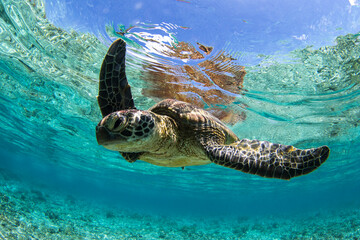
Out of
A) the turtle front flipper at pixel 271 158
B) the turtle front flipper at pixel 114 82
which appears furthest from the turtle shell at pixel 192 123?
the turtle front flipper at pixel 114 82

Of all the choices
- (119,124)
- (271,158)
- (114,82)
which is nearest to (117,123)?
(119,124)

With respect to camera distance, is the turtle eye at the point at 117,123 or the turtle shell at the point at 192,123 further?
the turtle shell at the point at 192,123

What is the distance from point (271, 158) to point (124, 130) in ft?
6.95

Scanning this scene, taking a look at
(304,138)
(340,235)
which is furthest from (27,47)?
(340,235)

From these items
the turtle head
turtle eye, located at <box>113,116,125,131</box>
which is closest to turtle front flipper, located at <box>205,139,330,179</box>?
the turtle head

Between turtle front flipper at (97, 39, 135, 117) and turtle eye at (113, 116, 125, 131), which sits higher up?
turtle front flipper at (97, 39, 135, 117)

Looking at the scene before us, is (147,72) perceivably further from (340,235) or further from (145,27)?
(340,235)

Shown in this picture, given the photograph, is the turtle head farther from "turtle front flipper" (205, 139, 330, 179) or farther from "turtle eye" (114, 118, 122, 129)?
"turtle front flipper" (205, 139, 330, 179)

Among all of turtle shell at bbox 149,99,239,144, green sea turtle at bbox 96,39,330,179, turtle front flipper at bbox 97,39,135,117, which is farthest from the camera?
turtle shell at bbox 149,99,239,144

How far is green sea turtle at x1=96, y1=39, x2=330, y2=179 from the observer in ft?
8.16

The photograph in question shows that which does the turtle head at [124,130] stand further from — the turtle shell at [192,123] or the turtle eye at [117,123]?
the turtle shell at [192,123]

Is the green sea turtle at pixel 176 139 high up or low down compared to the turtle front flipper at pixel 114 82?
down

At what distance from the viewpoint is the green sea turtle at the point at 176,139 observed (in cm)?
249

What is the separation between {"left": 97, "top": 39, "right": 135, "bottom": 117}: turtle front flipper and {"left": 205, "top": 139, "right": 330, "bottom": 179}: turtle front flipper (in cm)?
200
